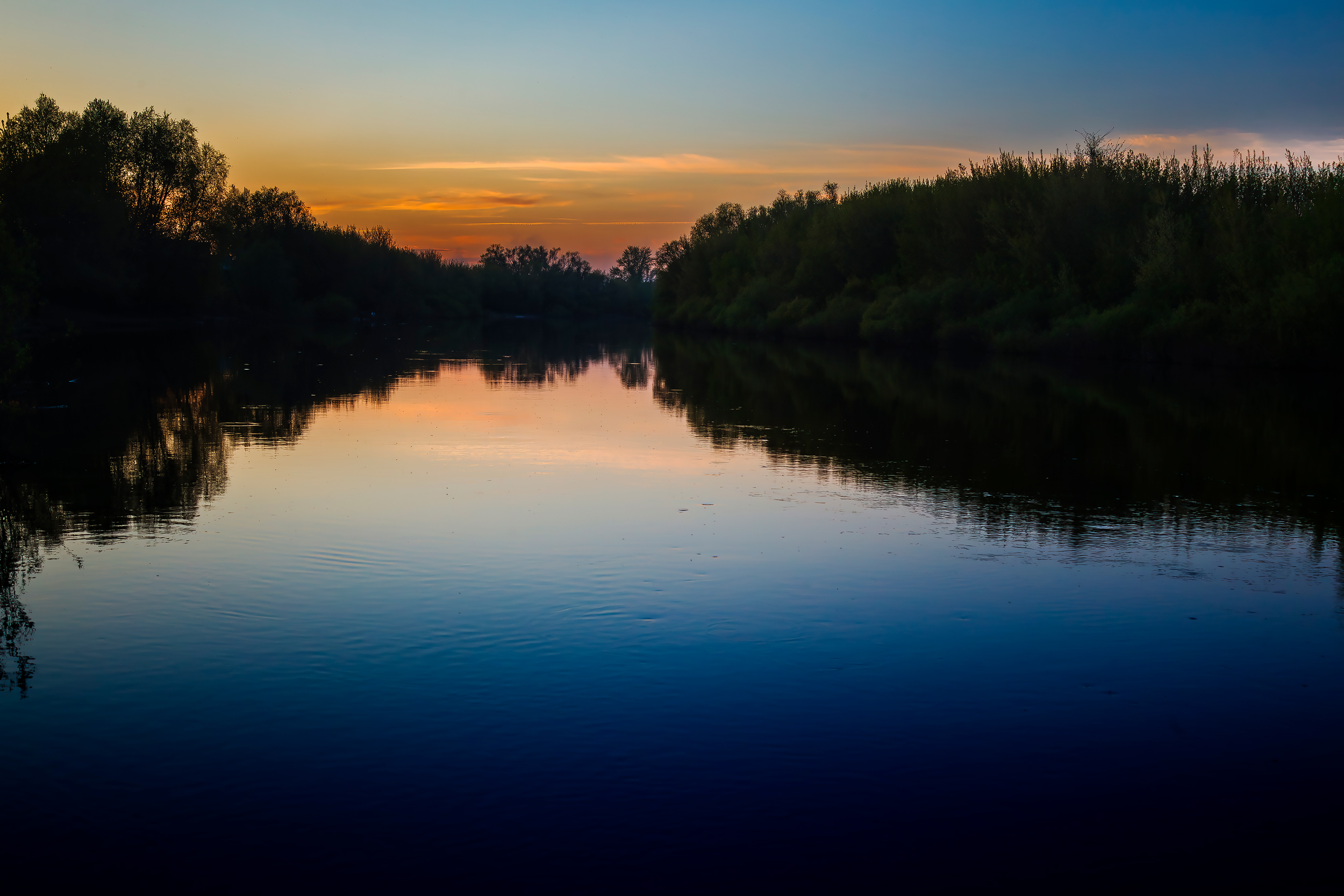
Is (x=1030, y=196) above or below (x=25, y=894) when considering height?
above

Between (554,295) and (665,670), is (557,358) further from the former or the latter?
(554,295)

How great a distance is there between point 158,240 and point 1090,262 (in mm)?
61173

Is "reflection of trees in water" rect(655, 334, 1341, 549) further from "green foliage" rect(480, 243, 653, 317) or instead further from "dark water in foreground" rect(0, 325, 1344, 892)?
"green foliage" rect(480, 243, 653, 317)

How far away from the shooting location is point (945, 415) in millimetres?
21734

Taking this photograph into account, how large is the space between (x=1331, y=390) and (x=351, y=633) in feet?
97.3

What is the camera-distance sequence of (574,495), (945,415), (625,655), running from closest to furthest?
(625,655)
(574,495)
(945,415)

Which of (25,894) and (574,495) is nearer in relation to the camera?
(25,894)

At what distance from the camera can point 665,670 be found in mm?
6551

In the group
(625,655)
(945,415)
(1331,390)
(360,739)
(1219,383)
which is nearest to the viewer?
(360,739)

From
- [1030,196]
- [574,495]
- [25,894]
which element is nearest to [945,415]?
[574,495]

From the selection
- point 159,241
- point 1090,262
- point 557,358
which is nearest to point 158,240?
point 159,241

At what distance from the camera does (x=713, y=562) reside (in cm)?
A: 940

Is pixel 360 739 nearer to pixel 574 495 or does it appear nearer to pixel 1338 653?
pixel 1338 653

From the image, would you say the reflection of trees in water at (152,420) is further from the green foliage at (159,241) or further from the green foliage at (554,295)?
the green foliage at (554,295)
